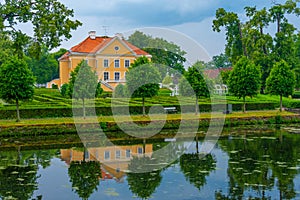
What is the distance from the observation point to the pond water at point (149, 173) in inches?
344

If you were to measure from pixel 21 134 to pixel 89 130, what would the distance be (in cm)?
323

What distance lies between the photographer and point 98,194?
8719mm

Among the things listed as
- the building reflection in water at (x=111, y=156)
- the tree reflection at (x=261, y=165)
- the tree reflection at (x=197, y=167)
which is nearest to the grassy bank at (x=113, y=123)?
the building reflection in water at (x=111, y=156)

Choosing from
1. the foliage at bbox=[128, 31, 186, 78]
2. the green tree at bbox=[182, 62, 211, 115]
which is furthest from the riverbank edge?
the foliage at bbox=[128, 31, 186, 78]

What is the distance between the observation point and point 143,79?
71.9 feet

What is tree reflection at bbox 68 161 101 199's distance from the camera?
29.9ft

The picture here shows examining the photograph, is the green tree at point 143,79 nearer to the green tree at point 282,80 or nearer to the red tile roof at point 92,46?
the green tree at point 282,80

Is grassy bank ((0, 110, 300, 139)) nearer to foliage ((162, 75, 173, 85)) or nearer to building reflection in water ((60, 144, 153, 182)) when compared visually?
building reflection in water ((60, 144, 153, 182))

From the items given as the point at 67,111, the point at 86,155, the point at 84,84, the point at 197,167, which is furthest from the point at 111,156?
the point at 67,111

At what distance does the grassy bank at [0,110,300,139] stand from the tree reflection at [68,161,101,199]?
6384mm

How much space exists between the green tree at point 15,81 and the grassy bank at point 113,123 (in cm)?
132

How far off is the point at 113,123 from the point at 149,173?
9.51 meters

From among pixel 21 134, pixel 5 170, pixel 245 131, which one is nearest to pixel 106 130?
pixel 21 134

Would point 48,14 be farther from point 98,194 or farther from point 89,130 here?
point 98,194
